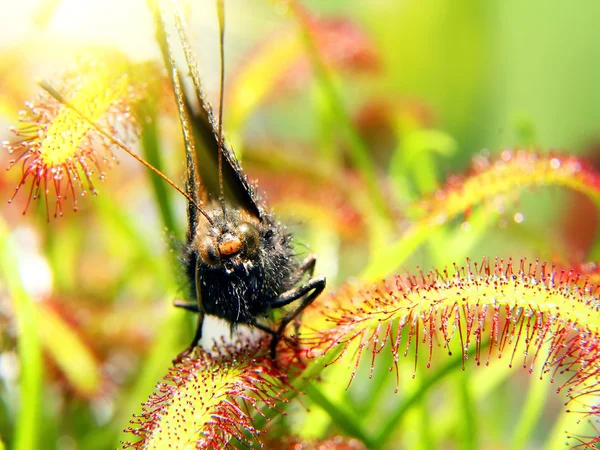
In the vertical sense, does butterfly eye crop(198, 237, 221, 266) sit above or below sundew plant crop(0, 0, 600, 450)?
below

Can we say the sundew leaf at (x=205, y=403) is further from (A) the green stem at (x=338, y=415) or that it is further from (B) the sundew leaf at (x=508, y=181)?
(B) the sundew leaf at (x=508, y=181)

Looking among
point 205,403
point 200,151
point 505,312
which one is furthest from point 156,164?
point 505,312

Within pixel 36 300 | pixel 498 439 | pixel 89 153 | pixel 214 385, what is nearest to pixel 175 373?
pixel 214 385

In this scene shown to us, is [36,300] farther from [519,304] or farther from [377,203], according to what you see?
[519,304]

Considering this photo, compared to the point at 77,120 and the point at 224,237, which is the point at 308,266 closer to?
the point at 224,237

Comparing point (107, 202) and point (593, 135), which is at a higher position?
point (593, 135)

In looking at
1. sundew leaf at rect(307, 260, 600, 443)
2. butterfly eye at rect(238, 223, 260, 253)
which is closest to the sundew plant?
sundew leaf at rect(307, 260, 600, 443)

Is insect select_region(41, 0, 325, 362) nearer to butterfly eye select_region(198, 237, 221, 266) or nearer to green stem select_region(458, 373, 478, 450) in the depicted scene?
butterfly eye select_region(198, 237, 221, 266)
